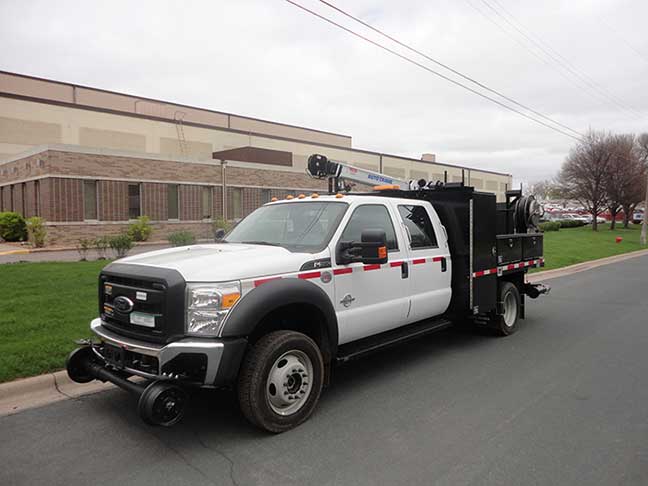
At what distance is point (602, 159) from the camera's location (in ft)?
149

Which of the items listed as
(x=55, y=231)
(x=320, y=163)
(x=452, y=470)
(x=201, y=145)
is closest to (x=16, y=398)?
(x=452, y=470)

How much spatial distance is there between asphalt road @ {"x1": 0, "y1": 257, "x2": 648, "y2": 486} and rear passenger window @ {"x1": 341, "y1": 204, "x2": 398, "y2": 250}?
5.17 ft

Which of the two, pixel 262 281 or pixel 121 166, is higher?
pixel 121 166

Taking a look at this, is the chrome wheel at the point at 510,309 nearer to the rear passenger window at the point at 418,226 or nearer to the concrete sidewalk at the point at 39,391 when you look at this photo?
the rear passenger window at the point at 418,226

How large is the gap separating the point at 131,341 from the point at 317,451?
5.65 ft

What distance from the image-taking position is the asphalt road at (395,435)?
350cm

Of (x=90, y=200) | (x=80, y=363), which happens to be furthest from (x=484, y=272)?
(x=90, y=200)

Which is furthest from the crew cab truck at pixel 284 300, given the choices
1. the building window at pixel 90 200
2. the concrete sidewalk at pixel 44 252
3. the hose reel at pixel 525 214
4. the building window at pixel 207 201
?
the building window at pixel 207 201

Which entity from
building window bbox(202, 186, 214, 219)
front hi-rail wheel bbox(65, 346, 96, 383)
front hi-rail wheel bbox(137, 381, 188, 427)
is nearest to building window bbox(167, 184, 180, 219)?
building window bbox(202, 186, 214, 219)

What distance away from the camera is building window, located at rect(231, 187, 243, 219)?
1308 inches

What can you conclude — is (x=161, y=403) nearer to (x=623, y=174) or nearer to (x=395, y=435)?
(x=395, y=435)

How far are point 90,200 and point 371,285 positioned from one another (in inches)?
1000

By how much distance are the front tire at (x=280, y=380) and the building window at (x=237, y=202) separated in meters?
29.3

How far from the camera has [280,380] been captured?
4.15 m
